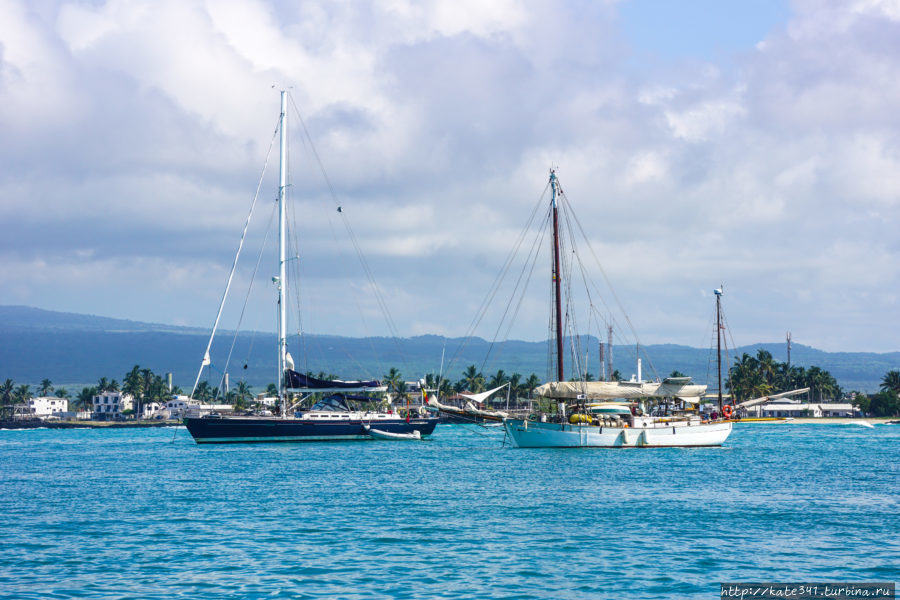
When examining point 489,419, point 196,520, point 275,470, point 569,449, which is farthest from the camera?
point 489,419

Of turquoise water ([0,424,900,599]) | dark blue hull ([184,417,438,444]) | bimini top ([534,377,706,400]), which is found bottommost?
turquoise water ([0,424,900,599])

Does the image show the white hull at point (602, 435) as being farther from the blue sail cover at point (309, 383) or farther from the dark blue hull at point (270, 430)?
the dark blue hull at point (270, 430)

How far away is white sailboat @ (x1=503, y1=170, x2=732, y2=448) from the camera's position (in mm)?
71062

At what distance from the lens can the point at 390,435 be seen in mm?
91750

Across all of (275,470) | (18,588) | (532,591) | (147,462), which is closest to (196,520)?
(18,588)

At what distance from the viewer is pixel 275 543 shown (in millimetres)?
31062

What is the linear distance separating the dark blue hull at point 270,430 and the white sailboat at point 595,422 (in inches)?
720

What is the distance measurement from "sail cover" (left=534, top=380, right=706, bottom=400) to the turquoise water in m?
10.3

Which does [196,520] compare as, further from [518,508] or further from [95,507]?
[518,508]

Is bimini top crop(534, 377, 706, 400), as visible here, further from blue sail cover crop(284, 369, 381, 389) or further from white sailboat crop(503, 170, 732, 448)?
blue sail cover crop(284, 369, 381, 389)

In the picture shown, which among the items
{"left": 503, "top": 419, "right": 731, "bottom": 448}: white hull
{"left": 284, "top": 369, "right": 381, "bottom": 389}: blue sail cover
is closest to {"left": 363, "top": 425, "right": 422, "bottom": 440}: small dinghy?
{"left": 284, "top": 369, "right": 381, "bottom": 389}: blue sail cover

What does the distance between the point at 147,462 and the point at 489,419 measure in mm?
26602

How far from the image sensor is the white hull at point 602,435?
7075 cm

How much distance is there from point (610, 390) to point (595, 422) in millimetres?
3599
